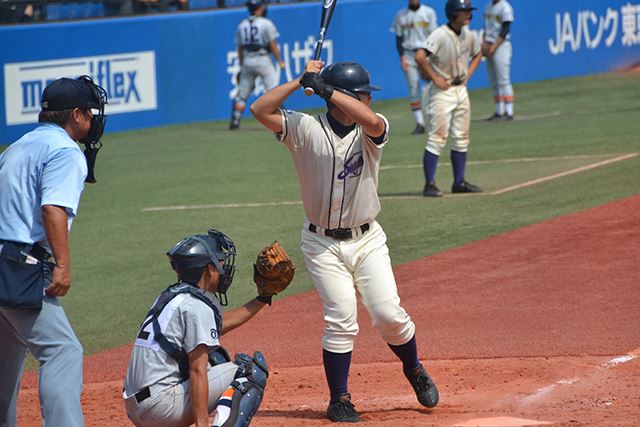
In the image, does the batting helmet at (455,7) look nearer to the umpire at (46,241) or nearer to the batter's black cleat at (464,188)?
the batter's black cleat at (464,188)

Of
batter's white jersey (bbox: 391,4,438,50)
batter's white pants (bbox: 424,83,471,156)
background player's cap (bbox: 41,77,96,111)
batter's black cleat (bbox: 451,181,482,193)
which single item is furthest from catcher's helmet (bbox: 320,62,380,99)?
batter's white jersey (bbox: 391,4,438,50)

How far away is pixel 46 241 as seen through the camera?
17.5 ft

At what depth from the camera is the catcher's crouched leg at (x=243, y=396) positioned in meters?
5.32

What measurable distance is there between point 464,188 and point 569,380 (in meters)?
6.30

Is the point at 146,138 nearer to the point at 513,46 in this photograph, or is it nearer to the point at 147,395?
the point at 513,46

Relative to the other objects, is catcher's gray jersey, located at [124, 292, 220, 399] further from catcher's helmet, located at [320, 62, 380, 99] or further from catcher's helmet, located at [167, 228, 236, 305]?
catcher's helmet, located at [320, 62, 380, 99]

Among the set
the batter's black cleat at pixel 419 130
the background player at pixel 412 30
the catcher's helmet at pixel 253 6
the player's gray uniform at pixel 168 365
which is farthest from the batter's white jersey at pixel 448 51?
the player's gray uniform at pixel 168 365

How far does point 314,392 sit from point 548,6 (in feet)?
63.8

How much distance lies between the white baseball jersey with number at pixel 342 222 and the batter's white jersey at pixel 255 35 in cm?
1322

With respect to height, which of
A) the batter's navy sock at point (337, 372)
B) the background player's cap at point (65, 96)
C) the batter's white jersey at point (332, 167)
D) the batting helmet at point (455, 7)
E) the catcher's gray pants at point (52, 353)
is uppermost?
the batting helmet at point (455, 7)

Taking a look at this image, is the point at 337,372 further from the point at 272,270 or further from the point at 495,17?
the point at 495,17

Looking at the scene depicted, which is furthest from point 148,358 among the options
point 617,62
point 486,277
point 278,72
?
point 617,62

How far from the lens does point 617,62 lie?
2669 cm

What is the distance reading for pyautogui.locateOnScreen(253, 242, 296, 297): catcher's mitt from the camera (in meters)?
5.78
